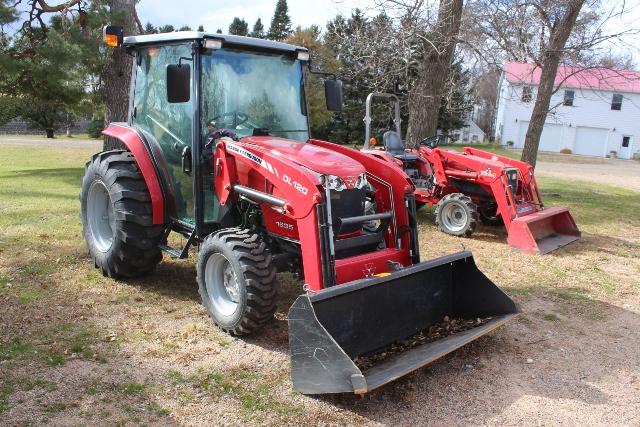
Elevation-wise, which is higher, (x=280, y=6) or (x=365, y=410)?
(x=280, y=6)

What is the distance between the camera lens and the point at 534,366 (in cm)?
445

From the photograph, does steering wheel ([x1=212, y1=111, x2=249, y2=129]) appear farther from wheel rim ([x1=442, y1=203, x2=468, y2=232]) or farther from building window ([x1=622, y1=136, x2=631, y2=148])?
building window ([x1=622, y1=136, x2=631, y2=148])

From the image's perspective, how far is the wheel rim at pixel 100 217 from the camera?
6191 millimetres

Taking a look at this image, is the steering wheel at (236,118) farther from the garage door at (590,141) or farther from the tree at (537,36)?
the garage door at (590,141)

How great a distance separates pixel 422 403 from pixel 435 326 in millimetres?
1141

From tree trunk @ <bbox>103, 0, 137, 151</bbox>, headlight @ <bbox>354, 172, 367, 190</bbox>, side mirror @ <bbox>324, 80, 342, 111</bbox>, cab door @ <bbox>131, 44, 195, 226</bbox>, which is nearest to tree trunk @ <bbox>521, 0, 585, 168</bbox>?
side mirror @ <bbox>324, 80, 342, 111</bbox>

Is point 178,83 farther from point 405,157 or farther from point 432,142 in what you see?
point 432,142

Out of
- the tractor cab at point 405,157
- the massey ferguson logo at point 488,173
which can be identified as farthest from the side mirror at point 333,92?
the tractor cab at point 405,157

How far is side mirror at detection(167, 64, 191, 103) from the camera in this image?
15.3ft

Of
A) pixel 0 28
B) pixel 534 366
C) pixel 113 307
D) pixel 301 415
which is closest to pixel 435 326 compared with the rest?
pixel 534 366

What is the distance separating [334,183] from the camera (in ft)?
14.6

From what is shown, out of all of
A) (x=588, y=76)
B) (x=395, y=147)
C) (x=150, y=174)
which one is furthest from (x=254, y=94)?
(x=588, y=76)

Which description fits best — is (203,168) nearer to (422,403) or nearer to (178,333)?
(178,333)

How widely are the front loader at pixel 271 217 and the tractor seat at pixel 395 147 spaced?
4.30 metres
